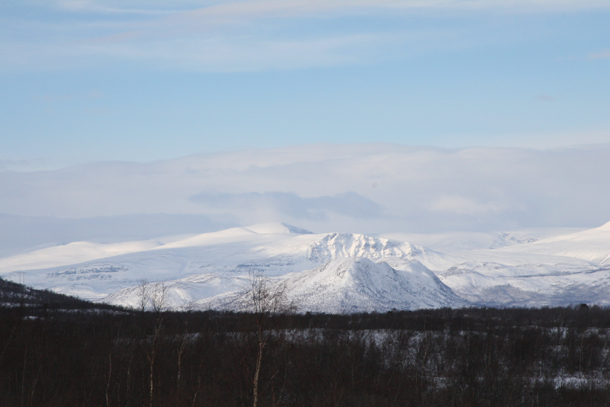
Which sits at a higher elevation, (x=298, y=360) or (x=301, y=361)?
(x=298, y=360)

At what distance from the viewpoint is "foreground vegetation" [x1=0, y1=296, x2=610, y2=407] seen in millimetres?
51594

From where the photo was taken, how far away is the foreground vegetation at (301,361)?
5159cm

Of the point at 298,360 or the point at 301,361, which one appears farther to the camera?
the point at 301,361

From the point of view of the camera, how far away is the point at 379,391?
76.8 metres

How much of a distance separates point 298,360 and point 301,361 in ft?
9.20

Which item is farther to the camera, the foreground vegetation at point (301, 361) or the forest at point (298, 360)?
the foreground vegetation at point (301, 361)

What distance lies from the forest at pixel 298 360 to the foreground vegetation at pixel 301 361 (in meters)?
0.26

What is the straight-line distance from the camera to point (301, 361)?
244 feet

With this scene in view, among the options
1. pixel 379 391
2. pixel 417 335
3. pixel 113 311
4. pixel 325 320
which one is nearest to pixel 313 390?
pixel 379 391

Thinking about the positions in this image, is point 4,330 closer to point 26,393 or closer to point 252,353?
point 26,393

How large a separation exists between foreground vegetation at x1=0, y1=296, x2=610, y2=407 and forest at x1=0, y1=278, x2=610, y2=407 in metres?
0.26

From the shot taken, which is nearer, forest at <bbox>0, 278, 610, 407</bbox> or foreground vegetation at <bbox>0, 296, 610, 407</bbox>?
forest at <bbox>0, 278, 610, 407</bbox>

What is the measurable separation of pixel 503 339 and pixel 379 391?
49.7 metres

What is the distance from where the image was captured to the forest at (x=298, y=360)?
5109cm
